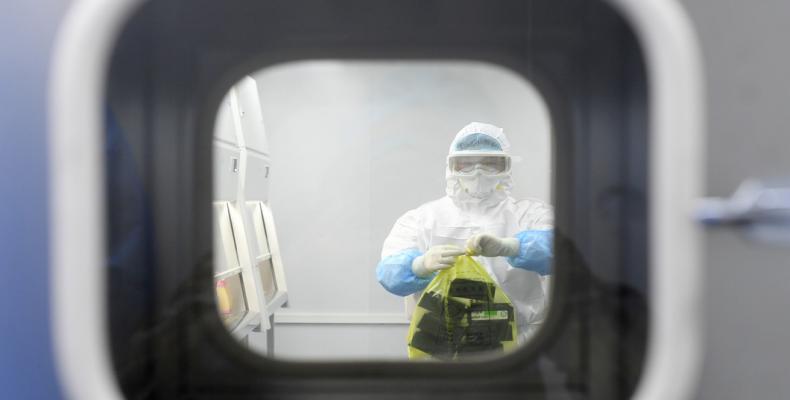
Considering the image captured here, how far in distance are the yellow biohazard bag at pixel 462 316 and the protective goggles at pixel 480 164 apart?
0.31 m

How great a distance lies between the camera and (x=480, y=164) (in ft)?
6.15

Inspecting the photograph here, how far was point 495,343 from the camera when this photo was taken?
5.18ft

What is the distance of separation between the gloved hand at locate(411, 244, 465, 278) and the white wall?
5.32ft

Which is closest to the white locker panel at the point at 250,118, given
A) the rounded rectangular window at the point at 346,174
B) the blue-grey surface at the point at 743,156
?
the rounded rectangular window at the point at 346,174

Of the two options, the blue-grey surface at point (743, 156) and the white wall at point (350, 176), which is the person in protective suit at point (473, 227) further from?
the white wall at point (350, 176)

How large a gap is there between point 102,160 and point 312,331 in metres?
2.84

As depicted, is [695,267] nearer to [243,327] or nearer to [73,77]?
[73,77]

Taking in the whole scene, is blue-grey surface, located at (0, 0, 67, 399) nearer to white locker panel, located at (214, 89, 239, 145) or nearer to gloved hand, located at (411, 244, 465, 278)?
gloved hand, located at (411, 244, 465, 278)

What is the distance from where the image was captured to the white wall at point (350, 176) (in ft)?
10.7

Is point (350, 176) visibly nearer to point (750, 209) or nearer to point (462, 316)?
point (462, 316)

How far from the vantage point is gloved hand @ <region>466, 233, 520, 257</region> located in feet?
5.16

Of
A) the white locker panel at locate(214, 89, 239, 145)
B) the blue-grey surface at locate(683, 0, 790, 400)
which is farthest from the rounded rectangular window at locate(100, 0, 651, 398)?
the white locker panel at locate(214, 89, 239, 145)

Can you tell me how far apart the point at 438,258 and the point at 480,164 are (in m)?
0.38

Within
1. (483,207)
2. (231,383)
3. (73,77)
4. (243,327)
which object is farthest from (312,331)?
(73,77)
